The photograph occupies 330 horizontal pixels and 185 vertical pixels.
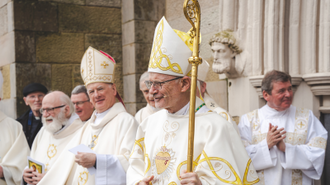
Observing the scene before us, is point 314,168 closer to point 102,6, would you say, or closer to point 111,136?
point 111,136

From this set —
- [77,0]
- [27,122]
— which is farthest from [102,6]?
[27,122]

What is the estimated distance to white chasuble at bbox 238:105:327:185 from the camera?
11.2ft

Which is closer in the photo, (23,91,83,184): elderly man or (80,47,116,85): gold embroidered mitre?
(80,47,116,85): gold embroidered mitre

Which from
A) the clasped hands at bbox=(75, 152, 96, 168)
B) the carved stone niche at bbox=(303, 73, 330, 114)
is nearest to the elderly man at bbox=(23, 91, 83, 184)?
the clasped hands at bbox=(75, 152, 96, 168)

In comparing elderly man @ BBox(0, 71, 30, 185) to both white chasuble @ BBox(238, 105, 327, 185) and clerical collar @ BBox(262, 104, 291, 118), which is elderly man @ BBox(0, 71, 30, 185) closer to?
white chasuble @ BBox(238, 105, 327, 185)

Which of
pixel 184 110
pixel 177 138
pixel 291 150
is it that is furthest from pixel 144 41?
pixel 177 138

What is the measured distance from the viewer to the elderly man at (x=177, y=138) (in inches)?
91.7

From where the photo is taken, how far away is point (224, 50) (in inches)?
174

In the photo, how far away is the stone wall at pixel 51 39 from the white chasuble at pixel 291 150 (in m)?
3.70

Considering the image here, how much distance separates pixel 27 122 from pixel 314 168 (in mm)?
3975

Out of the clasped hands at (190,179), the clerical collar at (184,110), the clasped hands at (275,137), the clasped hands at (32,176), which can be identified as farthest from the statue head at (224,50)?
the clasped hands at (190,179)

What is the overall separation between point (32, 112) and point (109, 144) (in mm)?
2444

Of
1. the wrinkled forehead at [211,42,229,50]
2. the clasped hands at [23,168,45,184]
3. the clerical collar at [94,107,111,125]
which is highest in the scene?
the wrinkled forehead at [211,42,229,50]

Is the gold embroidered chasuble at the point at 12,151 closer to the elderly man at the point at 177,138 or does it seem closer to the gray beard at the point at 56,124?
the gray beard at the point at 56,124
